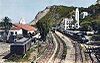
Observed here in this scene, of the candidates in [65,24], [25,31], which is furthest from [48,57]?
[65,24]

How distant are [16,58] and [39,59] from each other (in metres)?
3.81

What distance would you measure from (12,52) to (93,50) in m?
17.0

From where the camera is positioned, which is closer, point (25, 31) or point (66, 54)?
point (66, 54)

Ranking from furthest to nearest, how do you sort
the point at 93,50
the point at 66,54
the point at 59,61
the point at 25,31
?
the point at 25,31, the point at 93,50, the point at 66,54, the point at 59,61

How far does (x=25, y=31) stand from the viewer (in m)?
113

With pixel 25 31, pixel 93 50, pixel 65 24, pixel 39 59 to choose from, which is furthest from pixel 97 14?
pixel 39 59

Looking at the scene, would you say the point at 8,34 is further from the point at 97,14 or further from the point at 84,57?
the point at 97,14

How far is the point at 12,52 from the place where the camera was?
63.0m

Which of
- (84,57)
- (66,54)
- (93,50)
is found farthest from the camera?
(93,50)

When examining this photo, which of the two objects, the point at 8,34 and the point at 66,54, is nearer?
the point at 66,54

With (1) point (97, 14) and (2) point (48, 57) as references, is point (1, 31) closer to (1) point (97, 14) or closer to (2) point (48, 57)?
(2) point (48, 57)

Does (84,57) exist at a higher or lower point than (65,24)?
higher

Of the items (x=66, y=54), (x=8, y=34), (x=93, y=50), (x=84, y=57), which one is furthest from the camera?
(x=8, y=34)

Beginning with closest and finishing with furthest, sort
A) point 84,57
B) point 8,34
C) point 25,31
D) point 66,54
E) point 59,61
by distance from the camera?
point 59,61 → point 84,57 → point 66,54 → point 8,34 → point 25,31
